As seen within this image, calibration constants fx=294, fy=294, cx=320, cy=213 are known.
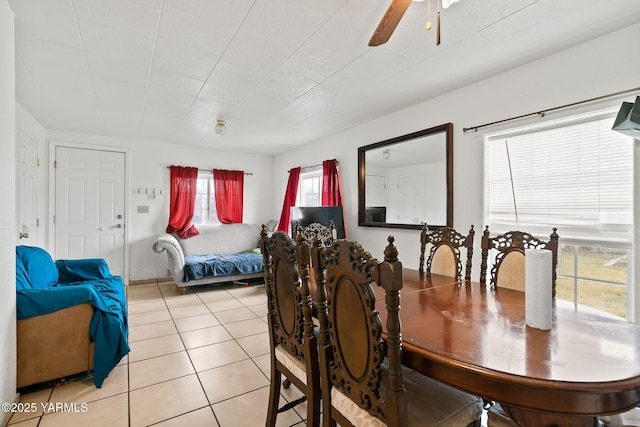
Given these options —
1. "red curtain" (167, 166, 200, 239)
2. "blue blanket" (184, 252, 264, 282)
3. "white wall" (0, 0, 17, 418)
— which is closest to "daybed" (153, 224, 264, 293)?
"blue blanket" (184, 252, 264, 282)

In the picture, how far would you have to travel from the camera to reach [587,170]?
2172mm

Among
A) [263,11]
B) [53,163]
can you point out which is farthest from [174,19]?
[53,163]

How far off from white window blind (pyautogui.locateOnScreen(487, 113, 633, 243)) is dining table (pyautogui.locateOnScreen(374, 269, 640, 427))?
3.55 ft

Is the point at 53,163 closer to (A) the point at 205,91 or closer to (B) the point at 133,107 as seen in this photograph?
(B) the point at 133,107

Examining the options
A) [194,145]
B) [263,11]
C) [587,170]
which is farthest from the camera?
[194,145]

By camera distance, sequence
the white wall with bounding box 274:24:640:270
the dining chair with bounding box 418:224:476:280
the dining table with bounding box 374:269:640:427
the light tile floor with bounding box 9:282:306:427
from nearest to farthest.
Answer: the dining table with bounding box 374:269:640:427
the light tile floor with bounding box 9:282:306:427
the white wall with bounding box 274:24:640:270
the dining chair with bounding box 418:224:476:280

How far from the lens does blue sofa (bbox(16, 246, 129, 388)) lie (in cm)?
195

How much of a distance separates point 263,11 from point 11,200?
189 cm

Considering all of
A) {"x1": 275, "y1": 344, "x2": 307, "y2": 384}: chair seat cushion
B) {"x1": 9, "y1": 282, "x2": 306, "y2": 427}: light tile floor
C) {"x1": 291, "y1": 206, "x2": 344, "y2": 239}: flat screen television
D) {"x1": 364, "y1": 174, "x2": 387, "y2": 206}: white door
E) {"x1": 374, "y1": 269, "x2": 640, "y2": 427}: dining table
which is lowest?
{"x1": 9, "y1": 282, "x2": 306, "y2": 427}: light tile floor

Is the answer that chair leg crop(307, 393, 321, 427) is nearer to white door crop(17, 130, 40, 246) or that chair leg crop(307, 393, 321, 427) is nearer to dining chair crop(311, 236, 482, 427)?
dining chair crop(311, 236, 482, 427)

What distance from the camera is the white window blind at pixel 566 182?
2029 mm

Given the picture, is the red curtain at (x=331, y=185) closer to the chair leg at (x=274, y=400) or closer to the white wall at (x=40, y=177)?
the chair leg at (x=274, y=400)

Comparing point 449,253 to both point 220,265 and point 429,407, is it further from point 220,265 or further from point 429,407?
point 220,265

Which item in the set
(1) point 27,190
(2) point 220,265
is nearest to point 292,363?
(2) point 220,265
